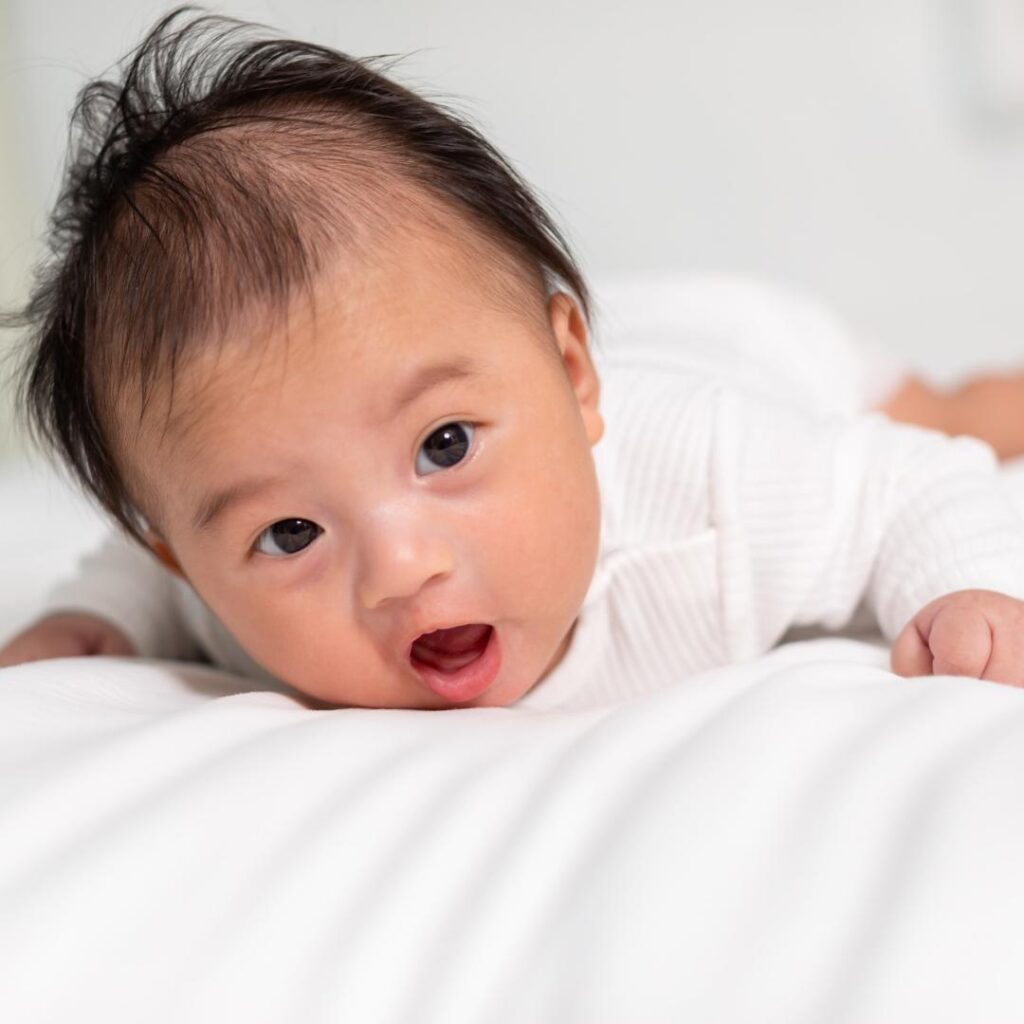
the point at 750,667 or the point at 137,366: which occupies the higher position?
the point at 137,366

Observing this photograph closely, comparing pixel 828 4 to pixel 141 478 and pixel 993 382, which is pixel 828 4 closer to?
pixel 993 382

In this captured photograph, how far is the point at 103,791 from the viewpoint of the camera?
59cm

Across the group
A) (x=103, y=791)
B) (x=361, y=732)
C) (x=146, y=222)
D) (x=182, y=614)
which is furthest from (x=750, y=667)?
(x=182, y=614)

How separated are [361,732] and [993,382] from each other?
1122 millimetres

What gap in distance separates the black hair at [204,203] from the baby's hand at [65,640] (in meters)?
0.21

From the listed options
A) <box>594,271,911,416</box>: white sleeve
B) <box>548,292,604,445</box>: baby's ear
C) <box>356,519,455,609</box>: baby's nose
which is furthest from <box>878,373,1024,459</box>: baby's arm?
<box>356,519,455,609</box>: baby's nose

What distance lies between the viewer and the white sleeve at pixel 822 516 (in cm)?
97

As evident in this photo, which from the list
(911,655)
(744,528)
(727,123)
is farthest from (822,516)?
(727,123)

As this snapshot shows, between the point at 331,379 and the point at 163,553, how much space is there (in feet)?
0.92

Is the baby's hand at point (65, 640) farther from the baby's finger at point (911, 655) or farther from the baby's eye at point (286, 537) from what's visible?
the baby's finger at point (911, 655)

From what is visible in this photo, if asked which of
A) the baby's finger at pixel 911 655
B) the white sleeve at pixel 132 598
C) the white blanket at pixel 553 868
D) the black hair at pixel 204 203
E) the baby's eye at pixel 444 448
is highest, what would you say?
the black hair at pixel 204 203

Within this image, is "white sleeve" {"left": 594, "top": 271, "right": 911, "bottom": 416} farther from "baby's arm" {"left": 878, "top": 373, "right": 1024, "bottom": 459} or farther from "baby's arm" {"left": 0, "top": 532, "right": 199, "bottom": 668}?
"baby's arm" {"left": 0, "top": 532, "right": 199, "bottom": 668}

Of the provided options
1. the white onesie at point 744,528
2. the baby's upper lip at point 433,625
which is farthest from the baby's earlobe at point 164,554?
the baby's upper lip at point 433,625

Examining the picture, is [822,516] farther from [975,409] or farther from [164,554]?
[975,409]
